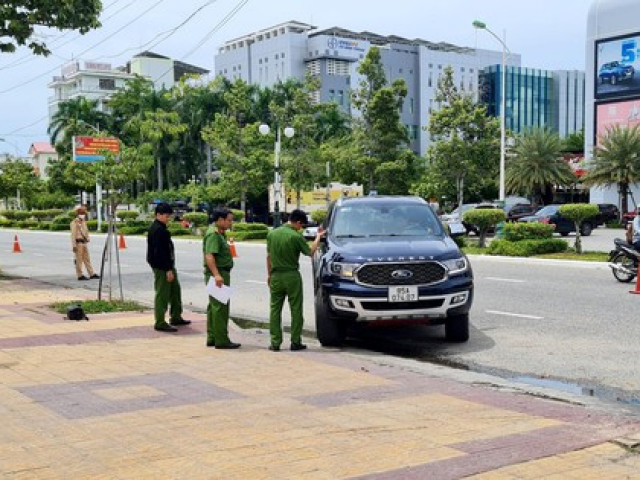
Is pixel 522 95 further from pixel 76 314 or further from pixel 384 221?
pixel 76 314

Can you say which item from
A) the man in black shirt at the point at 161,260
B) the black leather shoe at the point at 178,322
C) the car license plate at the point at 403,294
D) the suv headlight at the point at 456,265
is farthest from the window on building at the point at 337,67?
the car license plate at the point at 403,294

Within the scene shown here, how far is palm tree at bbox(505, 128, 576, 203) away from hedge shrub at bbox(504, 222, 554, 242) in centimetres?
2808

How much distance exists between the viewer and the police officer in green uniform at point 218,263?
9078 millimetres

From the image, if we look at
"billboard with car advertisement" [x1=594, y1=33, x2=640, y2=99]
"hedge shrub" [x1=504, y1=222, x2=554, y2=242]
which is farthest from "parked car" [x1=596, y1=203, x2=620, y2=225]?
"hedge shrub" [x1=504, y1=222, x2=554, y2=242]

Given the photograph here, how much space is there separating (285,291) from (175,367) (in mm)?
1638

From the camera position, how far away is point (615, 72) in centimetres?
5050

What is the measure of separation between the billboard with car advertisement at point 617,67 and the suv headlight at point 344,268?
4605cm

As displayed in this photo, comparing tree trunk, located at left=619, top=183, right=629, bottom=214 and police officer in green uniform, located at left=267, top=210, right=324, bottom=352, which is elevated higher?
tree trunk, located at left=619, top=183, right=629, bottom=214

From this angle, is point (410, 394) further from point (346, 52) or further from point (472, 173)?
point (346, 52)

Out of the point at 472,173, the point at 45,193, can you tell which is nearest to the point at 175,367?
the point at 472,173

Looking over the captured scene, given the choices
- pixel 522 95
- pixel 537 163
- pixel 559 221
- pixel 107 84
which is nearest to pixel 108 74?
pixel 107 84

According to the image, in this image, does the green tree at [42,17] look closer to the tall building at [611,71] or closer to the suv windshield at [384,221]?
the suv windshield at [384,221]

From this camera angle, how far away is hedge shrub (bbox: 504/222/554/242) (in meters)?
23.0

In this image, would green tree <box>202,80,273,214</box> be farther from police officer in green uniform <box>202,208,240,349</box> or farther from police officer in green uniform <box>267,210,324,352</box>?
police officer in green uniform <box>267,210,324,352</box>
